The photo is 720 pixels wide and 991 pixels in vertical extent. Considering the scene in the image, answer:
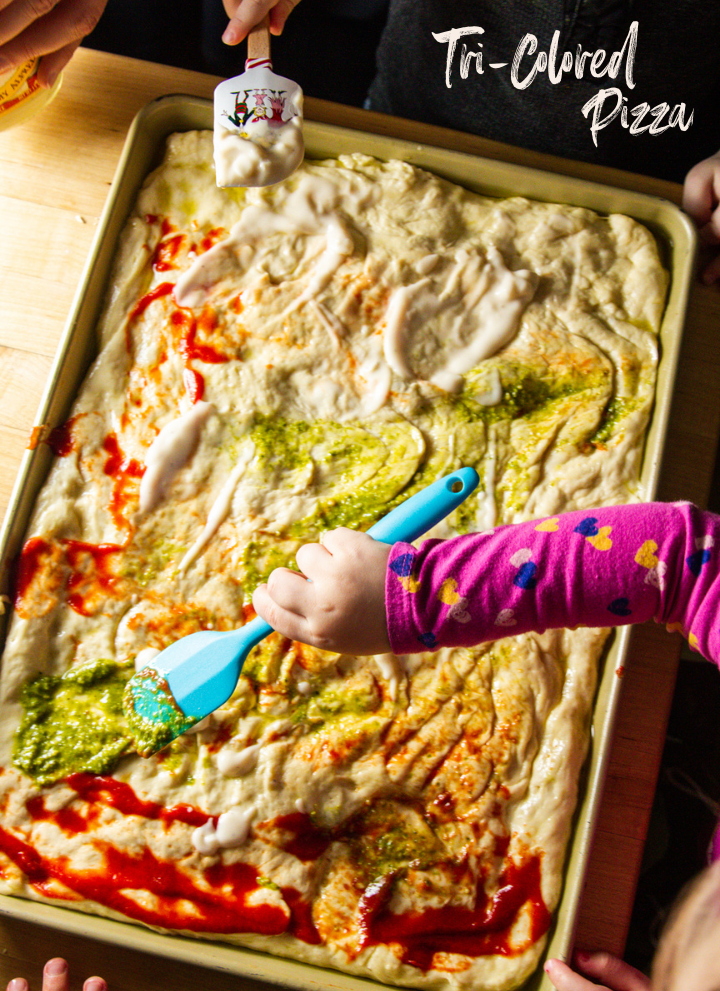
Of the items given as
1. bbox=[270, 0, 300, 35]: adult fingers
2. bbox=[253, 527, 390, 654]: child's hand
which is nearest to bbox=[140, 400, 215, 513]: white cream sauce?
bbox=[253, 527, 390, 654]: child's hand

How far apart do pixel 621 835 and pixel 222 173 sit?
44.1 inches

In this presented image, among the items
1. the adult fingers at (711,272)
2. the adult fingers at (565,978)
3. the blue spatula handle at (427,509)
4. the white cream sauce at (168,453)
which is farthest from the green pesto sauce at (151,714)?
the adult fingers at (711,272)

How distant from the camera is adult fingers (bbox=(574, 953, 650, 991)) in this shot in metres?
1.03

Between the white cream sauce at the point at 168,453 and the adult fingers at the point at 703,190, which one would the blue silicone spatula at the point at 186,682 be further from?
the adult fingers at the point at 703,190

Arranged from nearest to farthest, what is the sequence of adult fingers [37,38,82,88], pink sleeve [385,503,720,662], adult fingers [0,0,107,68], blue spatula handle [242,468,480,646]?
pink sleeve [385,503,720,662], blue spatula handle [242,468,480,646], adult fingers [0,0,107,68], adult fingers [37,38,82,88]

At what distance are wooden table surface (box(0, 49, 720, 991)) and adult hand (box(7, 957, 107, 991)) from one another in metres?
0.04

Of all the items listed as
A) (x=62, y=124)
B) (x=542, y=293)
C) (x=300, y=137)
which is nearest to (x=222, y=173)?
(x=300, y=137)

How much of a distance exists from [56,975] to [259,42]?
127cm

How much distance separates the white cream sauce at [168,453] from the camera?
3.77 feet

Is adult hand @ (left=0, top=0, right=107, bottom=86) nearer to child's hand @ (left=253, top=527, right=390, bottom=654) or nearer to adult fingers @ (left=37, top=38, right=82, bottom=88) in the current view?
adult fingers @ (left=37, top=38, right=82, bottom=88)

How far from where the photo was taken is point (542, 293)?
1.26 metres

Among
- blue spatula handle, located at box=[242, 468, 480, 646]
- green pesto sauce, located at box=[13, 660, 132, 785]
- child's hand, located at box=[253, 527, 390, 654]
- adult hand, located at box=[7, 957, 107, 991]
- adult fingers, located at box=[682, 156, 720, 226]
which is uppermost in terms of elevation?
adult fingers, located at box=[682, 156, 720, 226]

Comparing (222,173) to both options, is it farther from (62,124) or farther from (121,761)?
(121,761)

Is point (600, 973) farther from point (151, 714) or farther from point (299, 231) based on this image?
point (299, 231)
